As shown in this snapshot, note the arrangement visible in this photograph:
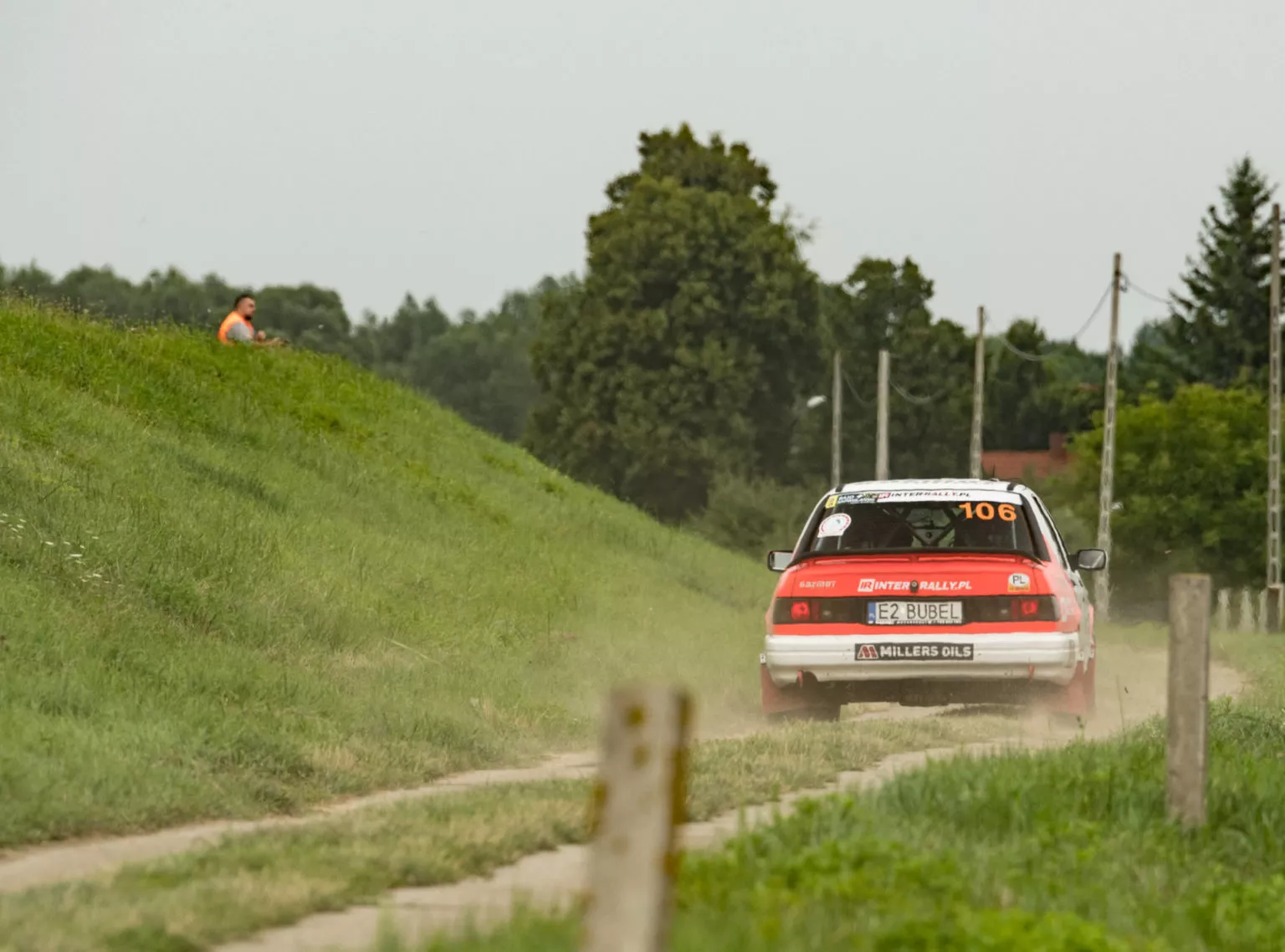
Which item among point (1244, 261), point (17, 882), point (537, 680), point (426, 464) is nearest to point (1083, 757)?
point (17, 882)

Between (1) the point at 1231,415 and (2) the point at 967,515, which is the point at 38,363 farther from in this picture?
(1) the point at 1231,415

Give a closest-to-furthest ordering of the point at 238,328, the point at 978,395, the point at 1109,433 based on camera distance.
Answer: the point at 238,328 < the point at 1109,433 < the point at 978,395

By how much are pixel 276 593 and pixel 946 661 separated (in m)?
A: 5.77

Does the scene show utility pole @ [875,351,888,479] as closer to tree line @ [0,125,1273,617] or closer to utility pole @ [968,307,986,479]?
utility pole @ [968,307,986,479]

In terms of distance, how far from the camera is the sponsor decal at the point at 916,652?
1373 centimetres

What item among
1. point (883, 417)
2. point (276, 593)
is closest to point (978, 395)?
point (883, 417)

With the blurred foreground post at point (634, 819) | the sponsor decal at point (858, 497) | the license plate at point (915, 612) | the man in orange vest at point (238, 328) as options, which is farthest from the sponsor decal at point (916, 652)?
the man in orange vest at point (238, 328)

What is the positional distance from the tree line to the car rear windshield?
107 feet

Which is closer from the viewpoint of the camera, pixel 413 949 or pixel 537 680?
pixel 413 949

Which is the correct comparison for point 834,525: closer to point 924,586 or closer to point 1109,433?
point 924,586

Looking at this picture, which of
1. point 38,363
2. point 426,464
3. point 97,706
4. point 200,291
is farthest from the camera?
Result: point 200,291

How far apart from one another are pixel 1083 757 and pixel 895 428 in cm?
7036

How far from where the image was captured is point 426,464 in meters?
30.2

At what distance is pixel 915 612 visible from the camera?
13.9m
